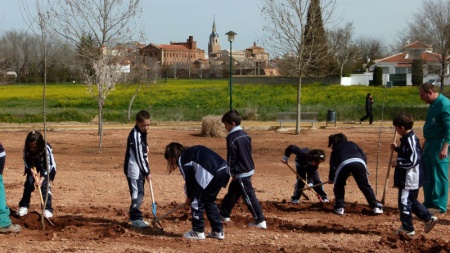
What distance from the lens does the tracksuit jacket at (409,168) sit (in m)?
7.95

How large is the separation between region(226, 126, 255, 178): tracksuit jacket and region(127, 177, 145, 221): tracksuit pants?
124 centimetres

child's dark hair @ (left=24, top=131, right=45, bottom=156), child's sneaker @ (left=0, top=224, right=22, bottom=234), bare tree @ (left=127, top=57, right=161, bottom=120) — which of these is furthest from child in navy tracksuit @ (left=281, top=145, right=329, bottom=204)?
bare tree @ (left=127, top=57, right=161, bottom=120)

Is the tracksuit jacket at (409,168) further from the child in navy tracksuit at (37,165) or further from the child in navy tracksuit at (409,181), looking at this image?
the child in navy tracksuit at (37,165)

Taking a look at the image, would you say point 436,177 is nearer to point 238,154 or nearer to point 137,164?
point 238,154

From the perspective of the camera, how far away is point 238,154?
834cm

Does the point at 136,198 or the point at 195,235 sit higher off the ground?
the point at 136,198

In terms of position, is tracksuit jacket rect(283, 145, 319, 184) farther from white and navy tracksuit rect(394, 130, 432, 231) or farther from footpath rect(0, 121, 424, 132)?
footpath rect(0, 121, 424, 132)

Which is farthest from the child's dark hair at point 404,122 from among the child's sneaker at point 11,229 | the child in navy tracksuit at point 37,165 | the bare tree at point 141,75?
the bare tree at point 141,75

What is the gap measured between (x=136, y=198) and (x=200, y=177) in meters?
1.31

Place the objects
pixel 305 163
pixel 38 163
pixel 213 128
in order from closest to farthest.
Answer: pixel 38 163 < pixel 305 163 < pixel 213 128

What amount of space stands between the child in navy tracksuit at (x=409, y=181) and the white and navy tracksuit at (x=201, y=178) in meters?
2.14

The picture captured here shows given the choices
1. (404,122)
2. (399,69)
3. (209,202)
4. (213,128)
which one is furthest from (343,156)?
(399,69)

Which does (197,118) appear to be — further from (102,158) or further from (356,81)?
(356,81)

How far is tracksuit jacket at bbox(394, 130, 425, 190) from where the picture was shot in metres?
7.95
